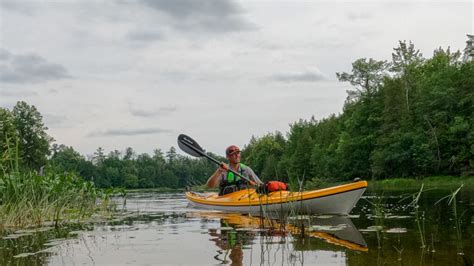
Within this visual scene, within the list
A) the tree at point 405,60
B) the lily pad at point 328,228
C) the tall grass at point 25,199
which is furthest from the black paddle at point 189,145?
the tree at point 405,60

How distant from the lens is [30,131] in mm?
61000

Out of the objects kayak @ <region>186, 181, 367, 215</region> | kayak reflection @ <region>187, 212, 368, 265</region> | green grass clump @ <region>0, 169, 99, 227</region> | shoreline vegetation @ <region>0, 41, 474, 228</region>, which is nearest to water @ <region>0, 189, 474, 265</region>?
kayak reflection @ <region>187, 212, 368, 265</region>

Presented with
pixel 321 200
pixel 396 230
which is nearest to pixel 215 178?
pixel 321 200

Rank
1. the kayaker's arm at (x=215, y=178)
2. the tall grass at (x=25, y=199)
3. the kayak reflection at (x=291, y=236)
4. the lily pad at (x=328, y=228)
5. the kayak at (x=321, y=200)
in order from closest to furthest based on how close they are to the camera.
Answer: the kayak reflection at (x=291, y=236)
the lily pad at (x=328, y=228)
the tall grass at (x=25, y=199)
the kayak at (x=321, y=200)
the kayaker's arm at (x=215, y=178)

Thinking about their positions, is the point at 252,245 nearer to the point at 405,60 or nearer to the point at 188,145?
the point at 188,145

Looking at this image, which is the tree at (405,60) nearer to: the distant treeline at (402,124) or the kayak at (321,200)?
the distant treeline at (402,124)

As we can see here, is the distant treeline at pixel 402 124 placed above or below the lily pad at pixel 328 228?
above

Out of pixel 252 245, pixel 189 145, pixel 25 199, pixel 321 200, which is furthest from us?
pixel 189 145

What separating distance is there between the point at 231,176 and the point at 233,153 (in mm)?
848

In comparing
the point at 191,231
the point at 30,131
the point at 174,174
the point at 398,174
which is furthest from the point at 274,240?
the point at 174,174

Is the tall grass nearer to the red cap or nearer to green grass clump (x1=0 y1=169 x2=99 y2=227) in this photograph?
green grass clump (x1=0 y1=169 x2=99 y2=227)

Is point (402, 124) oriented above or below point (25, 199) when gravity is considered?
above

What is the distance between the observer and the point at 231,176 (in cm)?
1310

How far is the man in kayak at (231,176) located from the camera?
41.2ft
